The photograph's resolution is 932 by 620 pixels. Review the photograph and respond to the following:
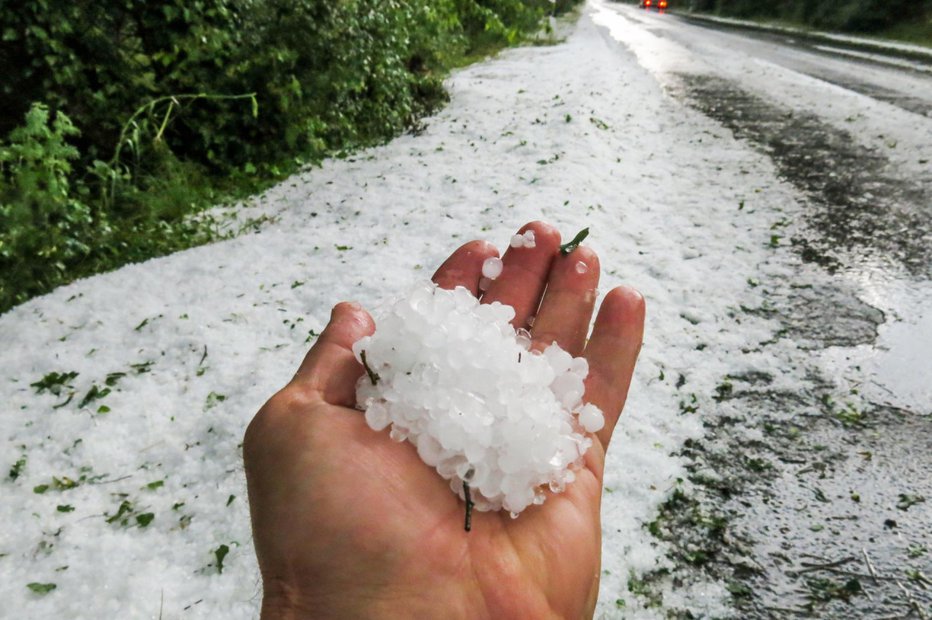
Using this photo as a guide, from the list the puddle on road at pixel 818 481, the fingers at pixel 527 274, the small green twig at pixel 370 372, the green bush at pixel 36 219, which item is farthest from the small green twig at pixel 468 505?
the green bush at pixel 36 219

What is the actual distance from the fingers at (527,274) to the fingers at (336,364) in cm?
60

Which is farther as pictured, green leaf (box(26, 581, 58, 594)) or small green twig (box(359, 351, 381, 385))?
green leaf (box(26, 581, 58, 594))

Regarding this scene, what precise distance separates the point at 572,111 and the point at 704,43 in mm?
11174

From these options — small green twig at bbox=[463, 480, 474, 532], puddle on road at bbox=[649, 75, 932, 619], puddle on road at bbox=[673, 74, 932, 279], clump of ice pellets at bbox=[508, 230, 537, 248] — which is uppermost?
clump of ice pellets at bbox=[508, 230, 537, 248]

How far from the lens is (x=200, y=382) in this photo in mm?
2516

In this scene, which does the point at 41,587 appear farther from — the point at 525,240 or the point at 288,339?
the point at 525,240

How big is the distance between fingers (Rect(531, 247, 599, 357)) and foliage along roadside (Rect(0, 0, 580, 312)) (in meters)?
2.90

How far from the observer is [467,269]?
2.05 m

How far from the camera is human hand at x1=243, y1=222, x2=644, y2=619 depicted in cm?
120

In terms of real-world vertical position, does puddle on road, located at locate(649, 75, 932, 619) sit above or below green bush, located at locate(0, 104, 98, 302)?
below

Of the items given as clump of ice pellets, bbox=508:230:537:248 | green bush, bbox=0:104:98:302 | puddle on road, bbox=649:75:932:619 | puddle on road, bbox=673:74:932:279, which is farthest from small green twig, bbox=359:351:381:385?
puddle on road, bbox=673:74:932:279

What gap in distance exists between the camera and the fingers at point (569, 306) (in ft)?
6.33

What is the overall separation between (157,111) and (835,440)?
4.94m

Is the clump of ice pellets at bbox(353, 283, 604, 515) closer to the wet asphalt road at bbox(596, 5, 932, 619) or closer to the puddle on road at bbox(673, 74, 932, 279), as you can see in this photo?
the wet asphalt road at bbox(596, 5, 932, 619)
